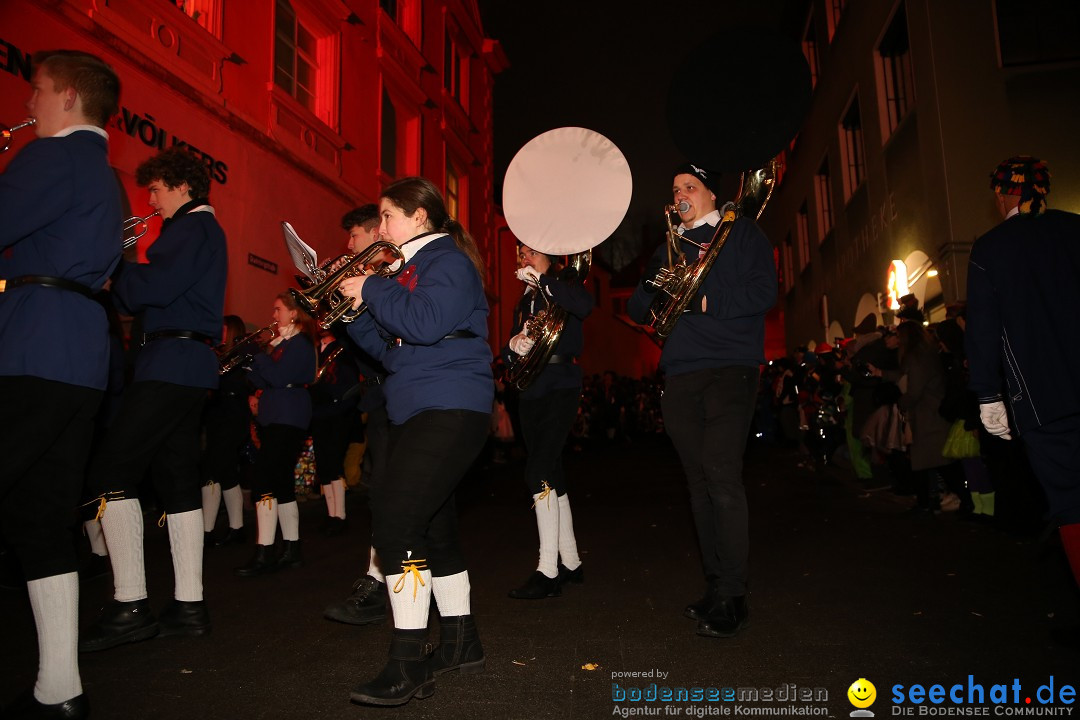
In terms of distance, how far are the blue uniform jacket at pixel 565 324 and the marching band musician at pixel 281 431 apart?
1.63m

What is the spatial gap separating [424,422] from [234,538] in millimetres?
4157

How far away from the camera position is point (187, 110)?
961 cm

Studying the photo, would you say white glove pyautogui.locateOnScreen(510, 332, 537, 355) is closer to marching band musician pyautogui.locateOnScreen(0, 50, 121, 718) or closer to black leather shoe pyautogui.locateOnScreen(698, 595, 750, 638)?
black leather shoe pyautogui.locateOnScreen(698, 595, 750, 638)

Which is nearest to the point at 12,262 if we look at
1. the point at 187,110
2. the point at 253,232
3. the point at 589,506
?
the point at 589,506

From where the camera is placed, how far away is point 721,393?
3568mm

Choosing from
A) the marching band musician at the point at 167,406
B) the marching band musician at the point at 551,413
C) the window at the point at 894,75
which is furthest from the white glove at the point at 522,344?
the window at the point at 894,75

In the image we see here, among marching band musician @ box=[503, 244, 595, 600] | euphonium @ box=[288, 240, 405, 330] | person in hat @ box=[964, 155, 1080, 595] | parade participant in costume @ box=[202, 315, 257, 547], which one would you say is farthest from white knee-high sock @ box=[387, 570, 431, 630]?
parade participant in costume @ box=[202, 315, 257, 547]

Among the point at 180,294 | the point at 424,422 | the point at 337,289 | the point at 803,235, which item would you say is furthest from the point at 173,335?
the point at 803,235

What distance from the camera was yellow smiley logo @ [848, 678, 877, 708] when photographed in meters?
2.50

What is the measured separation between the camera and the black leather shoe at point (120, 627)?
3.22 metres

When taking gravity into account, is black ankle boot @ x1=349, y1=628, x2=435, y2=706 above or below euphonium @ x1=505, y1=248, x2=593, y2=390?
below

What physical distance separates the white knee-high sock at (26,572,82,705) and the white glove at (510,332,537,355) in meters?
2.43

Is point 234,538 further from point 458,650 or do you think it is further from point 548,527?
point 458,650

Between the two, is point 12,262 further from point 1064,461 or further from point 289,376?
point 1064,461
